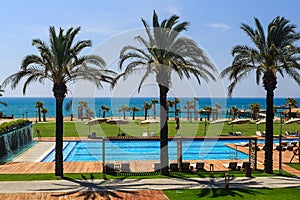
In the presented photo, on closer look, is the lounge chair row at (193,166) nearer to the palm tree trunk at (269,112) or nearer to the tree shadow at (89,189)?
the palm tree trunk at (269,112)

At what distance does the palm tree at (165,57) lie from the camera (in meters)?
18.9

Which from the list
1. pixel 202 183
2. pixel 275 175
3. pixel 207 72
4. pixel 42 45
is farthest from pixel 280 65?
pixel 42 45

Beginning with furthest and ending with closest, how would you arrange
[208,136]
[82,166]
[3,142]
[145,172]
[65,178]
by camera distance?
[208,136] → [3,142] → [82,166] → [145,172] → [65,178]

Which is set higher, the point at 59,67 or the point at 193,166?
the point at 59,67

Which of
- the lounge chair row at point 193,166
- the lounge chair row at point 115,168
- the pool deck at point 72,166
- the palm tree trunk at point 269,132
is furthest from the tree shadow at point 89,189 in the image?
the palm tree trunk at point 269,132

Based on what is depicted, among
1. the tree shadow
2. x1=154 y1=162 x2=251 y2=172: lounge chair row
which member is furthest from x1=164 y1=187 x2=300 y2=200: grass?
x1=154 y1=162 x2=251 y2=172: lounge chair row

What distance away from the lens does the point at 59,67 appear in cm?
1841

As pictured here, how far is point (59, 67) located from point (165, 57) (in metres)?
5.52

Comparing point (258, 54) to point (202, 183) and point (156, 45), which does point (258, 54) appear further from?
point (202, 183)

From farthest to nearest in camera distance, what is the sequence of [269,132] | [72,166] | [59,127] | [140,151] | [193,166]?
[140,151] → [72,166] → [193,166] → [269,132] → [59,127]

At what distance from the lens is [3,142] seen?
2720cm

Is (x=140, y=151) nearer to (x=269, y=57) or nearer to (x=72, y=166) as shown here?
(x=72, y=166)

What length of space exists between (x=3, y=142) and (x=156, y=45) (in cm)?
1538

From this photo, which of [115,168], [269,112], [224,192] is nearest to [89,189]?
[115,168]
